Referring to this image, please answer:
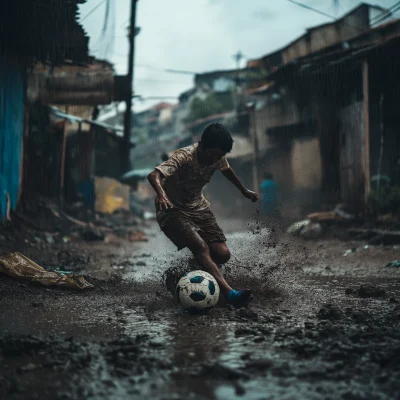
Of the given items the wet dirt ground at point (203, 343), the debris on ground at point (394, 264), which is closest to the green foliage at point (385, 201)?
the debris on ground at point (394, 264)

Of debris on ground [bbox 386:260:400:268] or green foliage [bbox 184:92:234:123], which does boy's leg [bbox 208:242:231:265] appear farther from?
green foliage [bbox 184:92:234:123]

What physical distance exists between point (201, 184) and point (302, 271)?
255cm

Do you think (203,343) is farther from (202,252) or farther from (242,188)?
(242,188)

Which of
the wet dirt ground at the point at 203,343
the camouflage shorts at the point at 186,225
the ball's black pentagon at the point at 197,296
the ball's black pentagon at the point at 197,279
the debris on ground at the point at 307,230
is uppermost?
the camouflage shorts at the point at 186,225

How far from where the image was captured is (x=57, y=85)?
12586mm

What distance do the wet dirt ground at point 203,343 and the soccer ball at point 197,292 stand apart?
0.10m

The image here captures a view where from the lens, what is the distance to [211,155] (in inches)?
174

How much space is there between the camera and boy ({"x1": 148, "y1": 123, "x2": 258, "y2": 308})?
4.28 metres

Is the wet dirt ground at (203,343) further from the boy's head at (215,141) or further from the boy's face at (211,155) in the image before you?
the boy's head at (215,141)

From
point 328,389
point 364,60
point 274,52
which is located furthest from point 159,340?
point 274,52

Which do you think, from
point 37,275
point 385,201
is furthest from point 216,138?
point 385,201

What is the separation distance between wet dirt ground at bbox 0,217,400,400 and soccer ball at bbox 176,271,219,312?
0.33 feet

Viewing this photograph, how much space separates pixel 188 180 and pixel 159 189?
2.30 ft

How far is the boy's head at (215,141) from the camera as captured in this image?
4.28m
